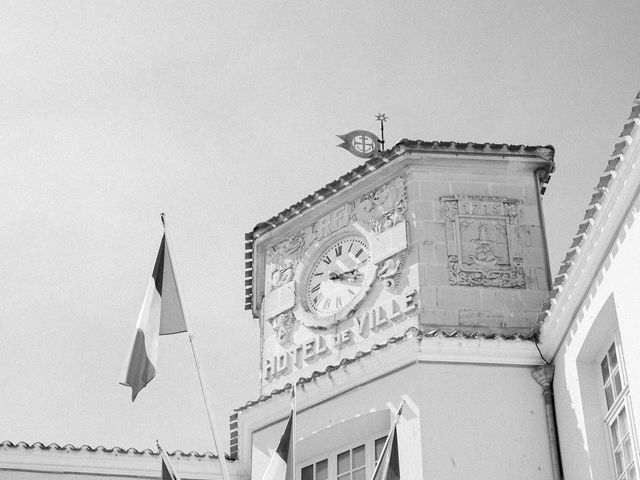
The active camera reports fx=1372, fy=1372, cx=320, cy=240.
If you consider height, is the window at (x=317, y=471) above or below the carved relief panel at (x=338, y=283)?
below

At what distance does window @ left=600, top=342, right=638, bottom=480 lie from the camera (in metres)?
15.3

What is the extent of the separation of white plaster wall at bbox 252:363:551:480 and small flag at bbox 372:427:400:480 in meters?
0.68

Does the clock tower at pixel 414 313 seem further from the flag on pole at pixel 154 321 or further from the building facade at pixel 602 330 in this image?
the flag on pole at pixel 154 321

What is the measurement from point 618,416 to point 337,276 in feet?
16.7

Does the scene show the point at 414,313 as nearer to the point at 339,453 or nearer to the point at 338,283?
the point at 338,283

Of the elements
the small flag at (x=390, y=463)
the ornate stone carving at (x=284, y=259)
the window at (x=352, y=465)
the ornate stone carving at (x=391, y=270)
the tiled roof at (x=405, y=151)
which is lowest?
the small flag at (x=390, y=463)

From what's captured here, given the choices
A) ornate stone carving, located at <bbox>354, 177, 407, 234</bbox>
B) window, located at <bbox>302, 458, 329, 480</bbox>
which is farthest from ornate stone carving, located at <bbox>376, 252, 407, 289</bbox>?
window, located at <bbox>302, 458, 329, 480</bbox>

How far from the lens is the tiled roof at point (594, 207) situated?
14180mm

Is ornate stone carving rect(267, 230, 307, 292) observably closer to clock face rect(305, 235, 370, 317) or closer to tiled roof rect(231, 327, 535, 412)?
clock face rect(305, 235, 370, 317)

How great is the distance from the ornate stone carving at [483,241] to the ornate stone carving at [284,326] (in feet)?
8.68

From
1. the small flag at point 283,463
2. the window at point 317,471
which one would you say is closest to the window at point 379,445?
the window at point 317,471

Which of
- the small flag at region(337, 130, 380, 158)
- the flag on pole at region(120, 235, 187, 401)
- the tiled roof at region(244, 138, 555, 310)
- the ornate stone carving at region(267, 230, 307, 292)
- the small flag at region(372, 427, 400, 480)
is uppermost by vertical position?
the small flag at region(337, 130, 380, 158)

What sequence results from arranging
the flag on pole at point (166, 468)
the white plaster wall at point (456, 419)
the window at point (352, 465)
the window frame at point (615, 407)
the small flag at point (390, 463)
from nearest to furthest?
the window frame at point (615, 407), the small flag at point (390, 463), the flag on pole at point (166, 468), the white plaster wall at point (456, 419), the window at point (352, 465)

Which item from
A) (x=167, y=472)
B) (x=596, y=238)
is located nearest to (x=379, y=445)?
(x=167, y=472)
